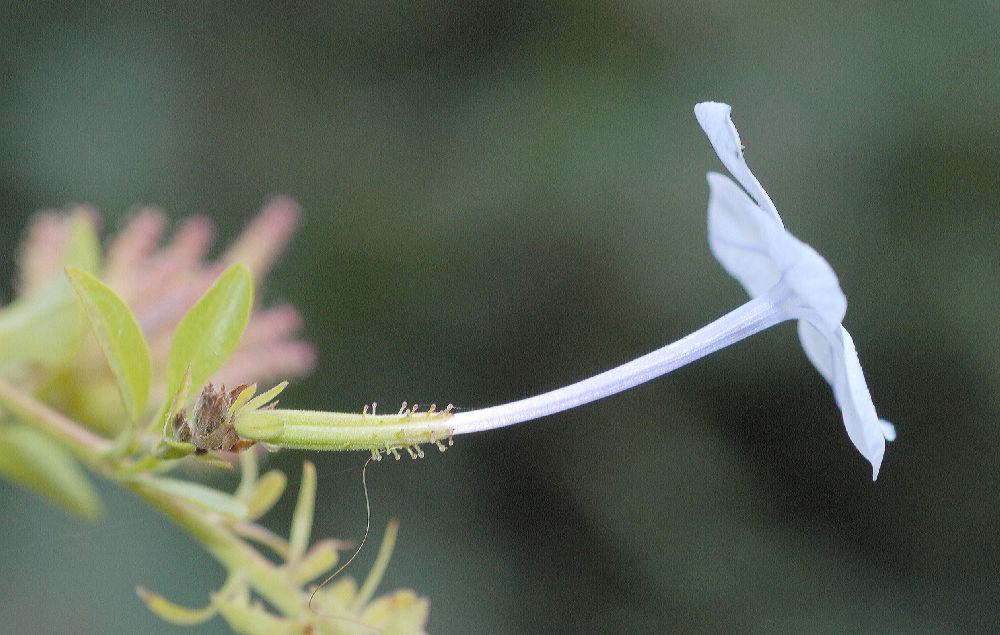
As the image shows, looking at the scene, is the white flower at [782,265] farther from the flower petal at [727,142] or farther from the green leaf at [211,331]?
the green leaf at [211,331]

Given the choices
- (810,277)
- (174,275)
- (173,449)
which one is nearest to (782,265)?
(810,277)

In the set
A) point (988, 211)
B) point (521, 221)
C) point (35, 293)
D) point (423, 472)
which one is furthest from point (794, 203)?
point (35, 293)

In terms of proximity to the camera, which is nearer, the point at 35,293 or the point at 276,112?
the point at 35,293

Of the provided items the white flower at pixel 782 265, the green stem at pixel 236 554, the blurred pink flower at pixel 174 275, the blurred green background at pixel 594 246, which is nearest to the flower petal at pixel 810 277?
the white flower at pixel 782 265

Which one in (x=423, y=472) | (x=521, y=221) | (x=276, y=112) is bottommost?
(x=423, y=472)

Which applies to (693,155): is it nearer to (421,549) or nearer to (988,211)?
(988,211)

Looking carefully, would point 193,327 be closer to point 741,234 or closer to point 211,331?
point 211,331
